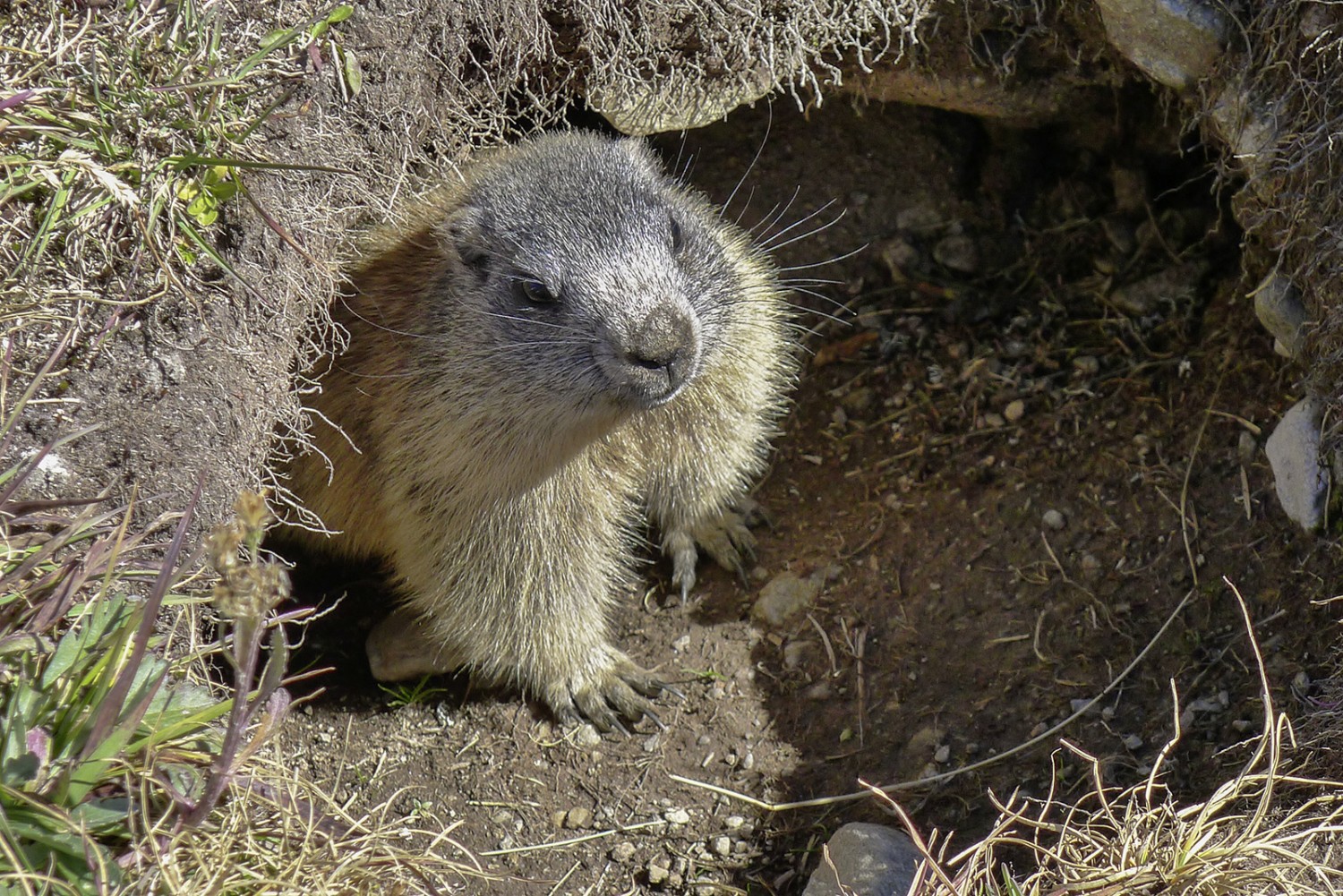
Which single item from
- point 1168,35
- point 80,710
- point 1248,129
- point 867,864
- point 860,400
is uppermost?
point 1168,35

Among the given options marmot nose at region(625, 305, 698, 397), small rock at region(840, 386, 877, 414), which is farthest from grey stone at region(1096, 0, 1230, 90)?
marmot nose at region(625, 305, 698, 397)

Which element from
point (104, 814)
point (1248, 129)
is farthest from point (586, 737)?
point (1248, 129)

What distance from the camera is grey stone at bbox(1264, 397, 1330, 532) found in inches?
125

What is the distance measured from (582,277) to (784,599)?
1.76 metres

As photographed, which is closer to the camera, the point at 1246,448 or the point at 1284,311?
the point at 1284,311

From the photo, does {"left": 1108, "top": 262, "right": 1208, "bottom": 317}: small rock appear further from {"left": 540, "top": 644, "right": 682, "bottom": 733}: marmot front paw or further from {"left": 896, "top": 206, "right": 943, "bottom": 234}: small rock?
{"left": 540, "top": 644, "right": 682, "bottom": 733}: marmot front paw

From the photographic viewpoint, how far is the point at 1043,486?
430 cm

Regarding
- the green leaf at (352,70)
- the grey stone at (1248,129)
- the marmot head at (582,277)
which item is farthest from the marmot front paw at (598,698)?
the grey stone at (1248,129)

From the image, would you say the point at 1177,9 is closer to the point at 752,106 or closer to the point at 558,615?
the point at 752,106

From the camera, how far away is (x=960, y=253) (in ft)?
16.7

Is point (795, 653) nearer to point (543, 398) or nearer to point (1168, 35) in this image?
point (543, 398)

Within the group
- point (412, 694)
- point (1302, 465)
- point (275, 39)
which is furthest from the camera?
point (412, 694)

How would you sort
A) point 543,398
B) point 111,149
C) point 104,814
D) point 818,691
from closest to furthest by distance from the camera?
point 104,814
point 111,149
point 543,398
point 818,691

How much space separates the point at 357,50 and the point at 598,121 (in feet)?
5.30
